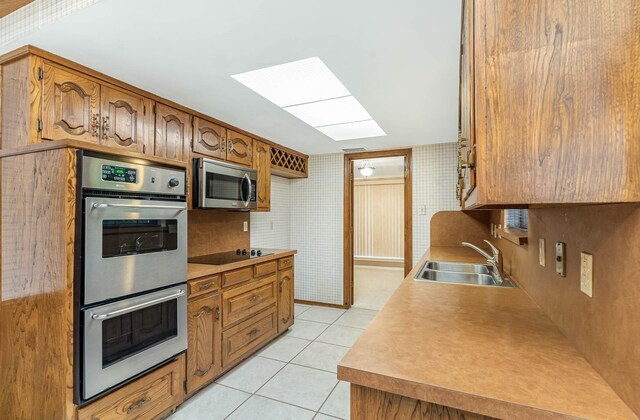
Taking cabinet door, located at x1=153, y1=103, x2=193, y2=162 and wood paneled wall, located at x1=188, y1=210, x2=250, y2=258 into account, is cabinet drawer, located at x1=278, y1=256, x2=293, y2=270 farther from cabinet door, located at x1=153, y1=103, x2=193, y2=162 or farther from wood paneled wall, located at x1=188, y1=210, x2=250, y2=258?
cabinet door, located at x1=153, y1=103, x2=193, y2=162

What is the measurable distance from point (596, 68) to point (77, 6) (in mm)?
1799

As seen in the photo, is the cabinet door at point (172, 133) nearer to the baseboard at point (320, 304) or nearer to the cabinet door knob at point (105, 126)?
the cabinet door knob at point (105, 126)

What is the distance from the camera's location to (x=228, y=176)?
2.72 meters

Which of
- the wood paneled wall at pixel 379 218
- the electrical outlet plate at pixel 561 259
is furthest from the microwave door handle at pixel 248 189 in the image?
the wood paneled wall at pixel 379 218

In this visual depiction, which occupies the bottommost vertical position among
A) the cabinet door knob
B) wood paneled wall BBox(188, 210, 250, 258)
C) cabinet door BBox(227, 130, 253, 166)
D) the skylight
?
wood paneled wall BBox(188, 210, 250, 258)

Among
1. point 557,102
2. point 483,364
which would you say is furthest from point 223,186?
point 557,102

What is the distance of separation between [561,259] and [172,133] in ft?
7.92

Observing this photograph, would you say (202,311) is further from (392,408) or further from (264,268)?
(392,408)

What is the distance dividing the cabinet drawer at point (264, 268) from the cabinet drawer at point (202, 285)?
0.46 meters

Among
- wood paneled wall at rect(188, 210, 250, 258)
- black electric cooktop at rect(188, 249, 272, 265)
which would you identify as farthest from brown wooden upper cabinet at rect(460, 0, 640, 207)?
wood paneled wall at rect(188, 210, 250, 258)

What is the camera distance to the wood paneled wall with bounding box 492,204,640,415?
60cm

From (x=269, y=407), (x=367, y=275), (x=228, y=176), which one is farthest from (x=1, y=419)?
(x=367, y=275)

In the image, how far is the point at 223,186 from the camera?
2.66 meters

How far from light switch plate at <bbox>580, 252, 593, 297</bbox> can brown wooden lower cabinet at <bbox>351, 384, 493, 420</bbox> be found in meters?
0.44
